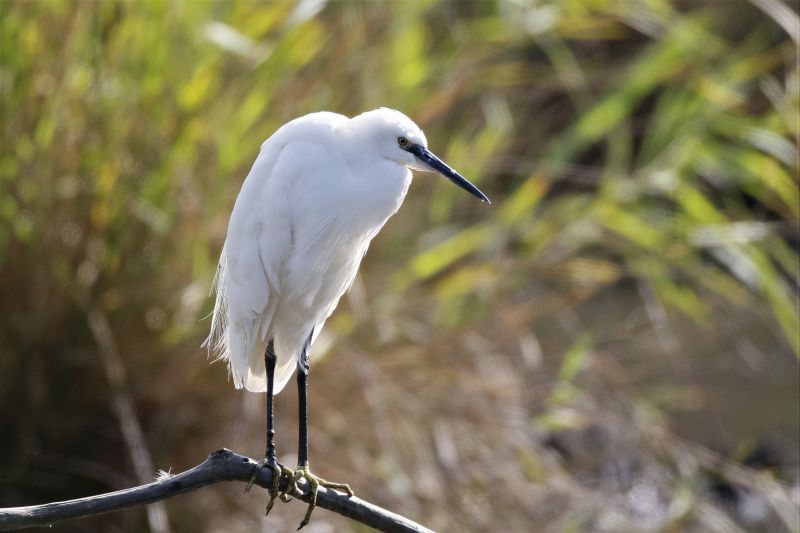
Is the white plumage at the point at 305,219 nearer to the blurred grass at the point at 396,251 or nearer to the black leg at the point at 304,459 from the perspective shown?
the black leg at the point at 304,459

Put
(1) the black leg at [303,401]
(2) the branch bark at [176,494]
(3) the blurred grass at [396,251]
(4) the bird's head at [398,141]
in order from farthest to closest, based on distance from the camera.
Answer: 1. (3) the blurred grass at [396,251]
2. (1) the black leg at [303,401]
3. (4) the bird's head at [398,141]
4. (2) the branch bark at [176,494]

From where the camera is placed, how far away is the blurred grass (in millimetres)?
2475

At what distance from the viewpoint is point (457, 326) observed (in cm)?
282

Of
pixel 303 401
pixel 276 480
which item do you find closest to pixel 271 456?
pixel 276 480

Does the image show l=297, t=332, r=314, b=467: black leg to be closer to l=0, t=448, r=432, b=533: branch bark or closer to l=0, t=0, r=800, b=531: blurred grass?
l=0, t=448, r=432, b=533: branch bark

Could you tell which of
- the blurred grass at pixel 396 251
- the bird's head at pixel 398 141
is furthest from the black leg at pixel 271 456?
the blurred grass at pixel 396 251

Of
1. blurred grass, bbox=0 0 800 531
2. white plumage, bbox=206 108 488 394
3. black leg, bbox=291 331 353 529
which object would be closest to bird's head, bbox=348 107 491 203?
white plumage, bbox=206 108 488 394

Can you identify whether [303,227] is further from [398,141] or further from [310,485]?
[310,485]

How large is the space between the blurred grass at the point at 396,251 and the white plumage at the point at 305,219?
654mm

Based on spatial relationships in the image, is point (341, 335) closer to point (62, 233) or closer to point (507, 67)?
point (62, 233)

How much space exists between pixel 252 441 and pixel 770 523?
1.76 meters

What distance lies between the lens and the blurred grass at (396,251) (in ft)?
8.12

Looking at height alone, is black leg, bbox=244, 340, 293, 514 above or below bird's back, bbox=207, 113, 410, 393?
below

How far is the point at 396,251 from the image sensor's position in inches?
114
